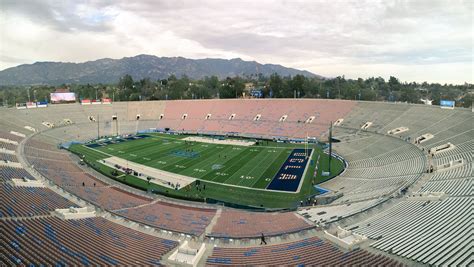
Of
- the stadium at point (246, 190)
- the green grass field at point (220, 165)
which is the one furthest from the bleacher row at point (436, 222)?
the green grass field at point (220, 165)

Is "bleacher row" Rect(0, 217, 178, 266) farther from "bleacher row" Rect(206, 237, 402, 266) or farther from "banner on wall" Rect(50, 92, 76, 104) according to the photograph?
"banner on wall" Rect(50, 92, 76, 104)

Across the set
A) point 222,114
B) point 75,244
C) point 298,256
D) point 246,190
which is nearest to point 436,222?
point 298,256

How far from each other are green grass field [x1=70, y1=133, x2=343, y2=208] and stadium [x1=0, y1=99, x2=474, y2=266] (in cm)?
22

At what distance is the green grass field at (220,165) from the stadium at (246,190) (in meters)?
0.22

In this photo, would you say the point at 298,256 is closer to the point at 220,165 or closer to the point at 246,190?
the point at 246,190

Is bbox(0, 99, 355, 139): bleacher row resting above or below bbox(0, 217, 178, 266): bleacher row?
above

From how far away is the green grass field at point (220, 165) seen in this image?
96.4 ft

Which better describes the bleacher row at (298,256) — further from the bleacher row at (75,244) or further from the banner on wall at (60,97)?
the banner on wall at (60,97)

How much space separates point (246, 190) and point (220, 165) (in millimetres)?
9390

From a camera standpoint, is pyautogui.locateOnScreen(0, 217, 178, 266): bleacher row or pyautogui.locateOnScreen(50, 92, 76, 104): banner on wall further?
pyautogui.locateOnScreen(50, 92, 76, 104): banner on wall

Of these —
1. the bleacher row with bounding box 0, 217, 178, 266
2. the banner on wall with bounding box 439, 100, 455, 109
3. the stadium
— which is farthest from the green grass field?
the banner on wall with bounding box 439, 100, 455, 109

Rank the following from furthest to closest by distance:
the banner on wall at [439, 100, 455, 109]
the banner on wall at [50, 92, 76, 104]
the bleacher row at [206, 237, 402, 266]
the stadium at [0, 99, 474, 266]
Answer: the banner on wall at [50, 92, 76, 104] → the banner on wall at [439, 100, 455, 109] → the stadium at [0, 99, 474, 266] → the bleacher row at [206, 237, 402, 266]

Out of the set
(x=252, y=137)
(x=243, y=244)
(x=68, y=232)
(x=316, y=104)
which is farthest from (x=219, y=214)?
(x=316, y=104)

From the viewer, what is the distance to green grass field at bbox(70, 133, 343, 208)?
1157 inches
